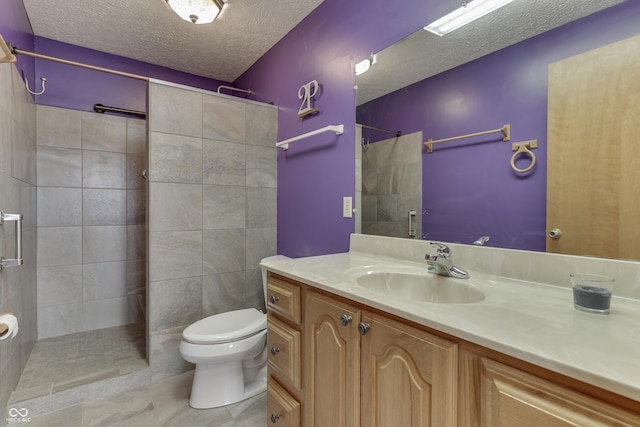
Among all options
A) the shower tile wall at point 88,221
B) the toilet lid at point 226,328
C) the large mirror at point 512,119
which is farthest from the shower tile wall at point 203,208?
the large mirror at point 512,119

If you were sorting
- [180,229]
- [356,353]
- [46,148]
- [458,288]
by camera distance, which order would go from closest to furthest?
[356,353] < [458,288] < [180,229] < [46,148]

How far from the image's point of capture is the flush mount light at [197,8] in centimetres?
168

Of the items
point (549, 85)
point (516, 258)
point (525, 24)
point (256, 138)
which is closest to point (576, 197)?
point (516, 258)

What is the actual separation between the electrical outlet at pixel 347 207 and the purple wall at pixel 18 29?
2009 millimetres

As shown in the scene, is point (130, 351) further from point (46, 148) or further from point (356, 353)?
point (356, 353)

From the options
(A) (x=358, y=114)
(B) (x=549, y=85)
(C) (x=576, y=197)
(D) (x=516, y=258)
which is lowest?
(D) (x=516, y=258)

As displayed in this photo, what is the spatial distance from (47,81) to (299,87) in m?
2.05

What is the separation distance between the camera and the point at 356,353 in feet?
3.02

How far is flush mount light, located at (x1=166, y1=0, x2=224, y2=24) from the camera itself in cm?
168

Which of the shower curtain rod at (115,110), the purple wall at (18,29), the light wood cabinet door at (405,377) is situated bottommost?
the light wood cabinet door at (405,377)

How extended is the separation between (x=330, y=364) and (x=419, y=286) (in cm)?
A: 46

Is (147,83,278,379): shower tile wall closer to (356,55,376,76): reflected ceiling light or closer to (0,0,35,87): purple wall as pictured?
(0,0,35,87): purple wall

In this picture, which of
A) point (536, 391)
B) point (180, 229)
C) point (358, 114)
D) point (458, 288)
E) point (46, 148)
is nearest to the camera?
point (536, 391)

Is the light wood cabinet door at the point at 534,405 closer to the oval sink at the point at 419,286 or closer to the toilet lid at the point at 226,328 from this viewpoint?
the oval sink at the point at 419,286
